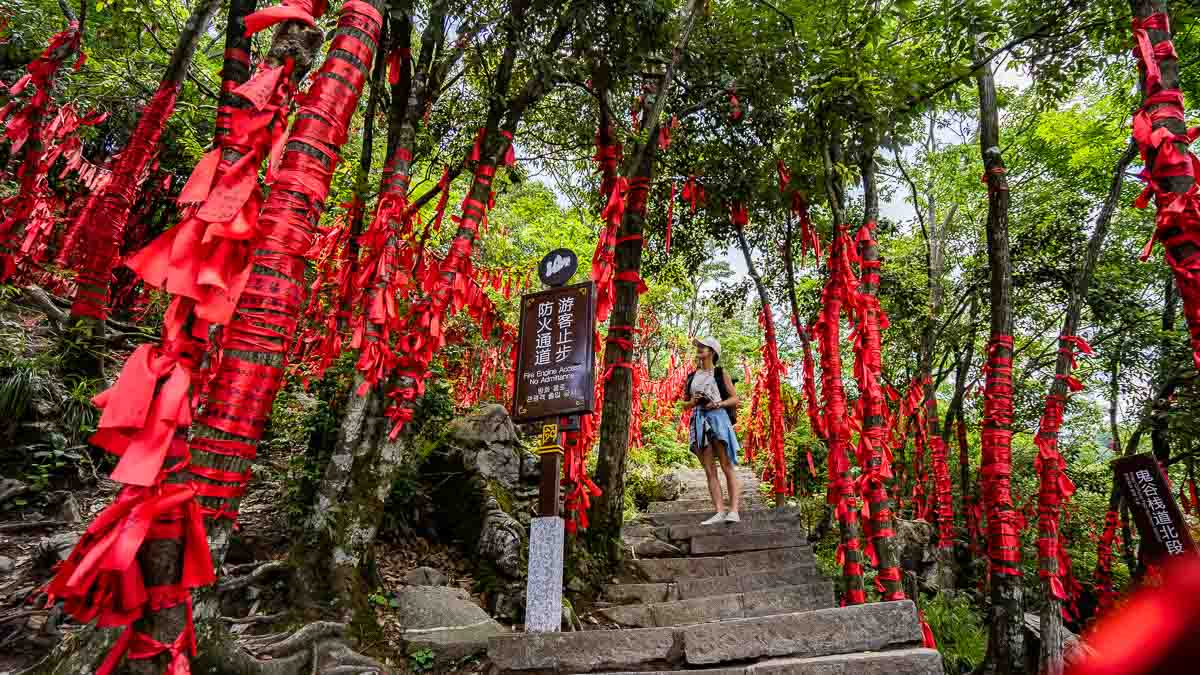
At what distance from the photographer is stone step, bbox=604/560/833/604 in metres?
5.54

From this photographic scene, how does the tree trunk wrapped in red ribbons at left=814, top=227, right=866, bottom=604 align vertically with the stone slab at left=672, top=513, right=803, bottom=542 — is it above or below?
above

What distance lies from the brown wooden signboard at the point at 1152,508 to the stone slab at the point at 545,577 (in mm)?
5274

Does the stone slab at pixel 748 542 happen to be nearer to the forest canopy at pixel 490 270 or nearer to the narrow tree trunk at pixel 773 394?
the forest canopy at pixel 490 270

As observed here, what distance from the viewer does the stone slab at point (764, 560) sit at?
245 inches

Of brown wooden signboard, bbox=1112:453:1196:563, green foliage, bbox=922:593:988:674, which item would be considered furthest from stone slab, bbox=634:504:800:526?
brown wooden signboard, bbox=1112:453:1196:563

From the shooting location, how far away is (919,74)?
5660mm

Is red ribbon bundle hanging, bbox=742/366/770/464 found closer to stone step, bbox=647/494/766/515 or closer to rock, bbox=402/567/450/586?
stone step, bbox=647/494/766/515

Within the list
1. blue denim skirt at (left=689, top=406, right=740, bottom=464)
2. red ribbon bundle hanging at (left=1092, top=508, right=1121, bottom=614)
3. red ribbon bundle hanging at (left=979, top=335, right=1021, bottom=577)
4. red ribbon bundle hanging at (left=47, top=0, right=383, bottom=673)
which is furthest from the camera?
red ribbon bundle hanging at (left=1092, top=508, right=1121, bottom=614)

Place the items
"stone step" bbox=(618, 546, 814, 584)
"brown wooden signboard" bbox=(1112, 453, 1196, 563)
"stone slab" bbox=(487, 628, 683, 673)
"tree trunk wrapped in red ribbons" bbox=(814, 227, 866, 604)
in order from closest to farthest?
"stone slab" bbox=(487, 628, 683, 673) < "tree trunk wrapped in red ribbons" bbox=(814, 227, 866, 604) < "brown wooden signboard" bbox=(1112, 453, 1196, 563) < "stone step" bbox=(618, 546, 814, 584)

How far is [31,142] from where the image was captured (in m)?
7.11

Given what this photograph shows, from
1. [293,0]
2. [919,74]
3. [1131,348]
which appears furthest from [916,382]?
[293,0]

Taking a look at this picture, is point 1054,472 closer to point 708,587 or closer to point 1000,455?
point 1000,455

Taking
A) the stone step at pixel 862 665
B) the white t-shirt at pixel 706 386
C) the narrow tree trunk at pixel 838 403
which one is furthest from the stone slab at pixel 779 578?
the stone step at pixel 862 665

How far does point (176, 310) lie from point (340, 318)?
3.82 meters
